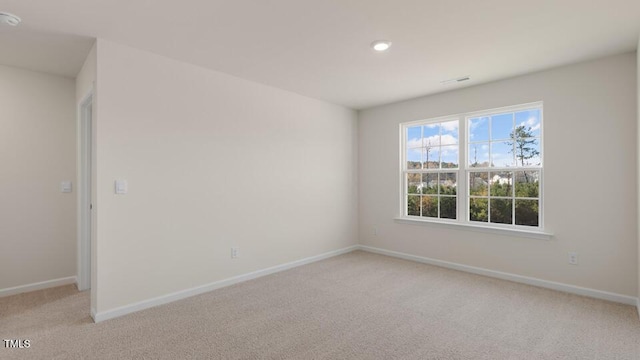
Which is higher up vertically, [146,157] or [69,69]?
[69,69]

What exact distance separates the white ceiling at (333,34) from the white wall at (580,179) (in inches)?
10.4

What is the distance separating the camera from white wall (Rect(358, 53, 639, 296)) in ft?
10.1

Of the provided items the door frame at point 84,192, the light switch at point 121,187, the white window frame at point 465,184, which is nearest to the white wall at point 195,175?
the light switch at point 121,187

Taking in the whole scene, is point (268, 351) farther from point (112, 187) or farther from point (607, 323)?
point (607, 323)

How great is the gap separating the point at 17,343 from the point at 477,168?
16.0 feet

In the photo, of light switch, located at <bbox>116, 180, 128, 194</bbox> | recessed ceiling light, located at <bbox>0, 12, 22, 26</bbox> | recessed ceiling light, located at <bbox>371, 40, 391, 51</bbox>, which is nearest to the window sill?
recessed ceiling light, located at <bbox>371, 40, 391, 51</bbox>

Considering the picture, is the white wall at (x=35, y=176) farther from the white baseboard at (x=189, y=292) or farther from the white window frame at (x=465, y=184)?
the white window frame at (x=465, y=184)

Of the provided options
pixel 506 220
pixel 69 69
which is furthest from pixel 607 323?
pixel 69 69

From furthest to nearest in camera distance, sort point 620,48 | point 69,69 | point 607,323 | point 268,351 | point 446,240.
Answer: point 446,240, point 69,69, point 620,48, point 607,323, point 268,351

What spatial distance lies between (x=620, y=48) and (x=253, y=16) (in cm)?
336

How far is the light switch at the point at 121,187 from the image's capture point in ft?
9.32

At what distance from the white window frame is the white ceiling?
2.10 ft

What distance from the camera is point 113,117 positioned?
2.82m

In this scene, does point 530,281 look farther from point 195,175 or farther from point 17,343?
point 17,343
